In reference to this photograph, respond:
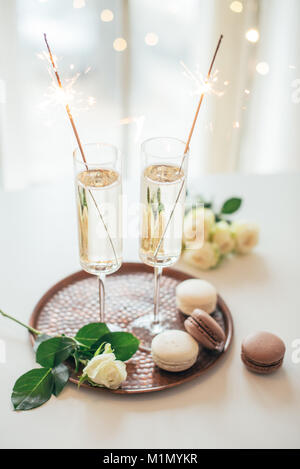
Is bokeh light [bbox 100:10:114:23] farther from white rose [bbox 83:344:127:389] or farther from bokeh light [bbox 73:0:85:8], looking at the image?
white rose [bbox 83:344:127:389]

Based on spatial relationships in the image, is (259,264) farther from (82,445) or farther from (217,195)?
(82,445)

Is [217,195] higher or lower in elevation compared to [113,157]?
lower

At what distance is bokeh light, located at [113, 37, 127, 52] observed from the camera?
9.68 feet

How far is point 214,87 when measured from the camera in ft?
9.77

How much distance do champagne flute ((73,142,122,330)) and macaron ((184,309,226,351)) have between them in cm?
21

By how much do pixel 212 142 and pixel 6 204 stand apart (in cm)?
167

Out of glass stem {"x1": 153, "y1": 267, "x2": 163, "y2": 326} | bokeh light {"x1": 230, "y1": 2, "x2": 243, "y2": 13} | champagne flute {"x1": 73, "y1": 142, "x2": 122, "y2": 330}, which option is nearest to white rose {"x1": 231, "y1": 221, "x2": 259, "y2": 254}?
glass stem {"x1": 153, "y1": 267, "x2": 163, "y2": 326}

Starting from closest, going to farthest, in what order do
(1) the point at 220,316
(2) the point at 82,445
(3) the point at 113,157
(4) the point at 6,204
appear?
1. (2) the point at 82,445
2. (3) the point at 113,157
3. (1) the point at 220,316
4. (4) the point at 6,204

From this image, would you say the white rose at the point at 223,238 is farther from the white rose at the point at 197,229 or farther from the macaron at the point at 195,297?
the macaron at the point at 195,297

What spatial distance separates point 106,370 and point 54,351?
0.44 ft

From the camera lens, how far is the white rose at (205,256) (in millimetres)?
1415

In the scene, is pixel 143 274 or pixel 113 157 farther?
pixel 143 274

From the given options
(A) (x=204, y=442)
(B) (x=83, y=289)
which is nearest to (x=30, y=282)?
(B) (x=83, y=289)

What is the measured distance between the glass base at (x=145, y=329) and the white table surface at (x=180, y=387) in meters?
0.16
